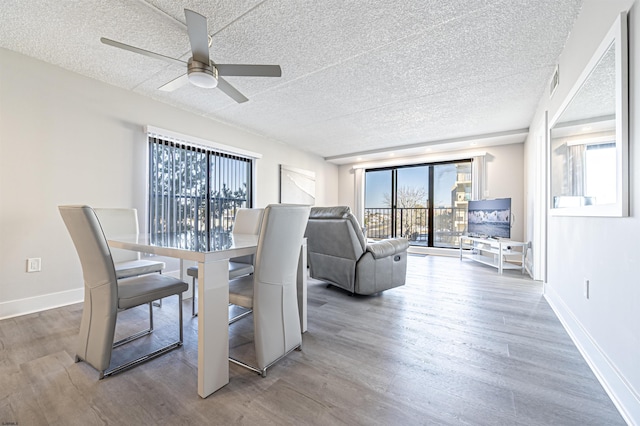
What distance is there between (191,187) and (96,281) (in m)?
2.44

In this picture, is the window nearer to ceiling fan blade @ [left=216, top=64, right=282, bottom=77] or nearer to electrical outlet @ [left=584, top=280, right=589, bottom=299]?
ceiling fan blade @ [left=216, top=64, right=282, bottom=77]

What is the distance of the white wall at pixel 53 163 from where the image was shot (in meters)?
2.39

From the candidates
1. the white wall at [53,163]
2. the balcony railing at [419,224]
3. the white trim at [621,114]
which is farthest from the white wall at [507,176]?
the white wall at [53,163]

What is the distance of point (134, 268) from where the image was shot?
2252mm

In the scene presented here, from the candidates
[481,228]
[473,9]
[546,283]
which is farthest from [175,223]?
[481,228]

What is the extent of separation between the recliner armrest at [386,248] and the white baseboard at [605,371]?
1450 mm

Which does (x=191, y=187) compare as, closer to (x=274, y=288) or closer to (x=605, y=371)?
(x=274, y=288)

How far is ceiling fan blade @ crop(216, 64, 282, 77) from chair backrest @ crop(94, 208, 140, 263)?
1606 millimetres

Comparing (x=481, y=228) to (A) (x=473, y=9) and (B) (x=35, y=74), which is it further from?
(B) (x=35, y=74)

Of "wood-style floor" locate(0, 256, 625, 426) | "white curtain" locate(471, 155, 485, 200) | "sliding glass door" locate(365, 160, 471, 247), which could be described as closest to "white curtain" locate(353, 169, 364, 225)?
"sliding glass door" locate(365, 160, 471, 247)

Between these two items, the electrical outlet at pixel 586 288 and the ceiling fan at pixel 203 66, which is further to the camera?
the electrical outlet at pixel 586 288

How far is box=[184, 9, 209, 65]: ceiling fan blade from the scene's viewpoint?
1.50 metres

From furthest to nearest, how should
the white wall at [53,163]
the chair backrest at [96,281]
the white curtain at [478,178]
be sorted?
the white curtain at [478,178]
the white wall at [53,163]
the chair backrest at [96,281]

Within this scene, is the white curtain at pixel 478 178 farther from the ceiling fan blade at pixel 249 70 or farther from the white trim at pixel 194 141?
the ceiling fan blade at pixel 249 70
